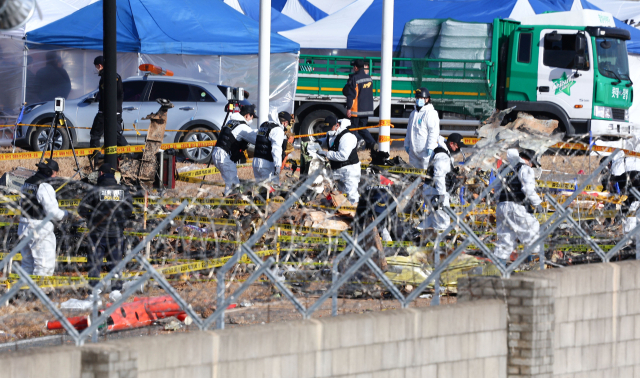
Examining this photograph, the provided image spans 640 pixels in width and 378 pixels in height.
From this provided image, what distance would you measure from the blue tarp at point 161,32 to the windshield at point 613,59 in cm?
594

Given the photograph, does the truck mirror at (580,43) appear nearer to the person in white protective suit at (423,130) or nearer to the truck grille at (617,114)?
the truck grille at (617,114)

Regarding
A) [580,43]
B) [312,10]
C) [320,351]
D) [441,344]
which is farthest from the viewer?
[312,10]

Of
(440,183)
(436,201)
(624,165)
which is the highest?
(624,165)

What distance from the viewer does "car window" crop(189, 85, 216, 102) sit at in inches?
638

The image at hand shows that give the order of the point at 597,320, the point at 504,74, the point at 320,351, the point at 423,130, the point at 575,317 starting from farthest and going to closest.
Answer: the point at 504,74 < the point at 423,130 < the point at 597,320 < the point at 575,317 < the point at 320,351

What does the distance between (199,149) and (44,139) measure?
2.86 meters

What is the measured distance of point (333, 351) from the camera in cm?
579

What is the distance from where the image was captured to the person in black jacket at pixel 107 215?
326 inches

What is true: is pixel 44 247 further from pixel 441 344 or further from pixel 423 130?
pixel 423 130

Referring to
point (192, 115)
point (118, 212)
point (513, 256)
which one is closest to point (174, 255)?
point (118, 212)

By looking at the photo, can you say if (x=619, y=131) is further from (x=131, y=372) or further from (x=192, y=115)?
(x=131, y=372)

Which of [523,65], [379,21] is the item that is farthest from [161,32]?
[523,65]

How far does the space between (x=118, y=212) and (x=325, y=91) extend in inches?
404

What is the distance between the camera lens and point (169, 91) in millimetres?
16203
